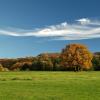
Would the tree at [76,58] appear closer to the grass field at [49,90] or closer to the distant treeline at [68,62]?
the distant treeline at [68,62]

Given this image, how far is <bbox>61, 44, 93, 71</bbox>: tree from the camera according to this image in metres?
130

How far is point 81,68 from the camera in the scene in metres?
130

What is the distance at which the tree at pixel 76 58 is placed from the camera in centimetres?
12950

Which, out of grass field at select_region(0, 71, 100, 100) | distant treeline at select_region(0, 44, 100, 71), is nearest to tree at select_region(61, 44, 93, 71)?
distant treeline at select_region(0, 44, 100, 71)

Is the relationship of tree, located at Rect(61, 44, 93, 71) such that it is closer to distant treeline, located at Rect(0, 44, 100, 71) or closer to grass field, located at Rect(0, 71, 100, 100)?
distant treeline, located at Rect(0, 44, 100, 71)

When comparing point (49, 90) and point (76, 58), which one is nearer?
point (49, 90)

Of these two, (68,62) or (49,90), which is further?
(68,62)

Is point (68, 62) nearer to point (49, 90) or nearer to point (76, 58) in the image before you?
point (76, 58)

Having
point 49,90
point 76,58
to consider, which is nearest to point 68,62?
point 76,58

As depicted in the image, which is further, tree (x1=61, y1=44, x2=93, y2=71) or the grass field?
tree (x1=61, y1=44, x2=93, y2=71)

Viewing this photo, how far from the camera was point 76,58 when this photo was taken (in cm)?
13075

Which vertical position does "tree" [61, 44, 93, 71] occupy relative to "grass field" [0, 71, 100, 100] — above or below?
above

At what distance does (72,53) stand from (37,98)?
10645 cm

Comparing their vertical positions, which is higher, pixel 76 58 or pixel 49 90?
pixel 76 58
